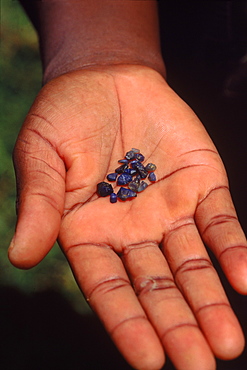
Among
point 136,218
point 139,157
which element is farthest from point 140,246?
point 139,157

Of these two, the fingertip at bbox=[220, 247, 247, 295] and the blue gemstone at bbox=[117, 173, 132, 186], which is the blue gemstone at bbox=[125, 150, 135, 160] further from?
the fingertip at bbox=[220, 247, 247, 295]

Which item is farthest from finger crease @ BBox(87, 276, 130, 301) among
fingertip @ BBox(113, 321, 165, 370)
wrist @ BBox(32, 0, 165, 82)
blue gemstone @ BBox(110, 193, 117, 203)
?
wrist @ BBox(32, 0, 165, 82)

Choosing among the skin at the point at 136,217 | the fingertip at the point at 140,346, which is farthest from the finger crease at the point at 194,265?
the fingertip at the point at 140,346

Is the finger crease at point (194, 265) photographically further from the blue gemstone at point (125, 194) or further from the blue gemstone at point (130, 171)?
the blue gemstone at point (130, 171)

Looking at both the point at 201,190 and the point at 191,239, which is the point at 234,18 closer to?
the point at 201,190

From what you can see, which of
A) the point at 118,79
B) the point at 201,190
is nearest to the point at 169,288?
the point at 201,190
